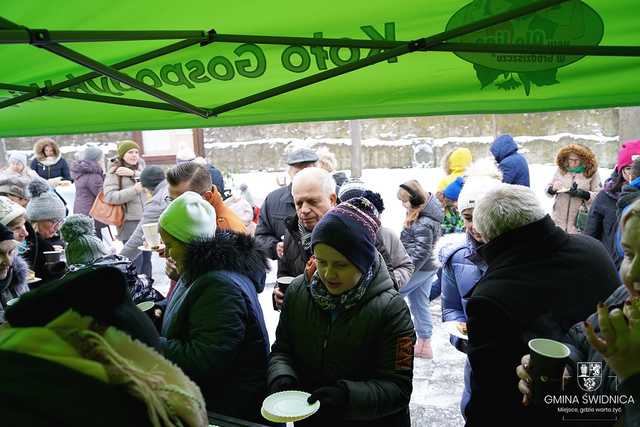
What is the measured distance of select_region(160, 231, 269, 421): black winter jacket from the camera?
2109 millimetres


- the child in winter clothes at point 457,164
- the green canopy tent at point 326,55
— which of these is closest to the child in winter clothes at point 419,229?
the child in winter clothes at point 457,164

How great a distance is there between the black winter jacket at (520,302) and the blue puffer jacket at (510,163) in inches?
167

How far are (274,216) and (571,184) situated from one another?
370 cm

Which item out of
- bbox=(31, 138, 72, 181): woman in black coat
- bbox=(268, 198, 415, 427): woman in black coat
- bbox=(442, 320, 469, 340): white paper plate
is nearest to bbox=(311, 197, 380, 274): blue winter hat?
bbox=(268, 198, 415, 427): woman in black coat

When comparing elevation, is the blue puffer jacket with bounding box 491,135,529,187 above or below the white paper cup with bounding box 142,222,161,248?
above

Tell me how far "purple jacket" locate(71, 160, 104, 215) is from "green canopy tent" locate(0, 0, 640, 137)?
459 centimetres

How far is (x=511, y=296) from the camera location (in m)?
1.82

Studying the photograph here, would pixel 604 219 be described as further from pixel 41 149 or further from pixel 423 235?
pixel 41 149

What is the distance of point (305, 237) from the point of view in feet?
10.6

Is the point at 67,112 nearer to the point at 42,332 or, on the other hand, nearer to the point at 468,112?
the point at 468,112

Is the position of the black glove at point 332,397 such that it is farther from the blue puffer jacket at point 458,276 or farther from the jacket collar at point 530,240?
the blue puffer jacket at point 458,276

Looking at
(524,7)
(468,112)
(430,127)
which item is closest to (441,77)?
(468,112)

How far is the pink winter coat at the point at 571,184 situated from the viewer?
557 cm

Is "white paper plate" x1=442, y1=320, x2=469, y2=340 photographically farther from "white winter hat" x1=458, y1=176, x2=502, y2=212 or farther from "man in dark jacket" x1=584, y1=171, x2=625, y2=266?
"man in dark jacket" x1=584, y1=171, x2=625, y2=266
